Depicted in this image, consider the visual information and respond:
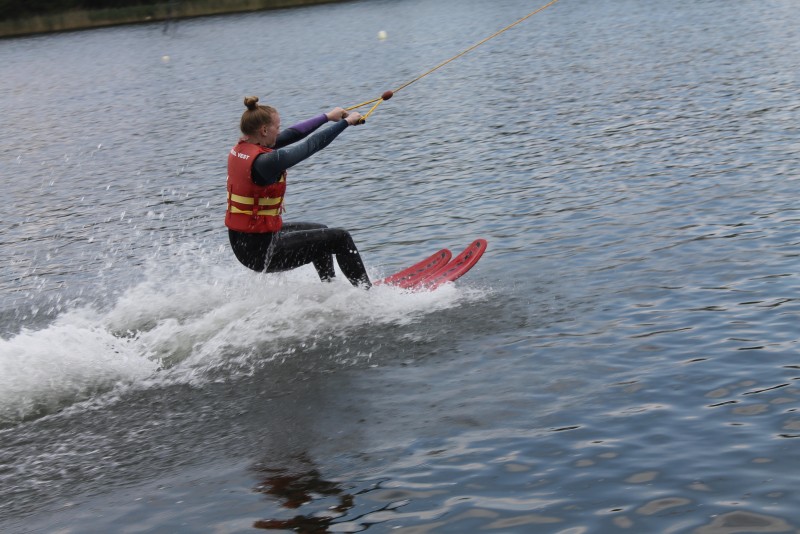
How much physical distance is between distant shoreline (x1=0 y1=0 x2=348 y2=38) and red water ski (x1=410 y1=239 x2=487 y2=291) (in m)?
61.7

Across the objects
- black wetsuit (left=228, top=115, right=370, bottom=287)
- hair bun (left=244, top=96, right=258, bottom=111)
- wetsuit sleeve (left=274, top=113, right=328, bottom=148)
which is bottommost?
black wetsuit (left=228, top=115, right=370, bottom=287)

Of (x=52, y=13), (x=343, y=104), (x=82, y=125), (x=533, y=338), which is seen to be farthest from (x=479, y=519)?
(x=52, y=13)

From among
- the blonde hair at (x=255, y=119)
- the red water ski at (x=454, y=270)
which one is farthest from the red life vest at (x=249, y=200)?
the red water ski at (x=454, y=270)

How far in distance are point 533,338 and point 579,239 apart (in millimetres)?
3458

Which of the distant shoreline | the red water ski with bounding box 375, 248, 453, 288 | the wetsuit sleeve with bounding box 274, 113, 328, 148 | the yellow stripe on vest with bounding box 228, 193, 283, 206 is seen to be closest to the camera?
the yellow stripe on vest with bounding box 228, 193, 283, 206

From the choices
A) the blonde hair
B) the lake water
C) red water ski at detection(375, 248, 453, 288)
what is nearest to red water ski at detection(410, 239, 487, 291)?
red water ski at detection(375, 248, 453, 288)

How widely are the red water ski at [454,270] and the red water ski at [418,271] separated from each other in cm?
7

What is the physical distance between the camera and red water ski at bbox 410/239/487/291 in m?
10.4

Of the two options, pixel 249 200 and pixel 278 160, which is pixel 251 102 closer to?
pixel 278 160

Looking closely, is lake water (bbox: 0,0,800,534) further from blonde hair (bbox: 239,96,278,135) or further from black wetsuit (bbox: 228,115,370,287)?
blonde hair (bbox: 239,96,278,135)

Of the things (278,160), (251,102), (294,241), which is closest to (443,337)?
(294,241)

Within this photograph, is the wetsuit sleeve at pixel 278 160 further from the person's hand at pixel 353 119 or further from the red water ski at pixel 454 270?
the red water ski at pixel 454 270

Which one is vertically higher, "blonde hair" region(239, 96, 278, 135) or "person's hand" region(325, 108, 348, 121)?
"blonde hair" region(239, 96, 278, 135)

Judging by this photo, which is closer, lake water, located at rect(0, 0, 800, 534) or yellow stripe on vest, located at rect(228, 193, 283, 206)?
lake water, located at rect(0, 0, 800, 534)
